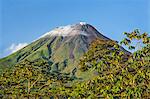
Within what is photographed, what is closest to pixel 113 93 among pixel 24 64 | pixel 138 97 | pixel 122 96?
pixel 122 96

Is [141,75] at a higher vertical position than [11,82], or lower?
lower

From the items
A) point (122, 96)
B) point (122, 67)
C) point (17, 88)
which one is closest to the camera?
point (122, 96)

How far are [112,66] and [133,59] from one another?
1697mm

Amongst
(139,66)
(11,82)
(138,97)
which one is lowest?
(138,97)

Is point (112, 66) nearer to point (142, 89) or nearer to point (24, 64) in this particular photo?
point (142, 89)

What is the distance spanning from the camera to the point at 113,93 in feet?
75.6

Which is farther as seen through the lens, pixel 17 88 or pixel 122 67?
pixel 17 88

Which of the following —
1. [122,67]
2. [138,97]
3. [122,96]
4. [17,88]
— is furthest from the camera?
[17,88]

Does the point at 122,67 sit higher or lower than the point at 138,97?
higher

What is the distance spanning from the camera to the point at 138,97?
836 inches

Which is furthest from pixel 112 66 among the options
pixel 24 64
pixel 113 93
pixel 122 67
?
pixel 24 64

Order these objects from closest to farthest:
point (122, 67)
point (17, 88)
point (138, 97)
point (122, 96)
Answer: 1. point (138, 97)
2. point (122, 96)
3. point (122, 67)
4. point (17, 88)

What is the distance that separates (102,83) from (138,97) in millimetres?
3961

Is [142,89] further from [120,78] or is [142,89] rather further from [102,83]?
[102,83]
